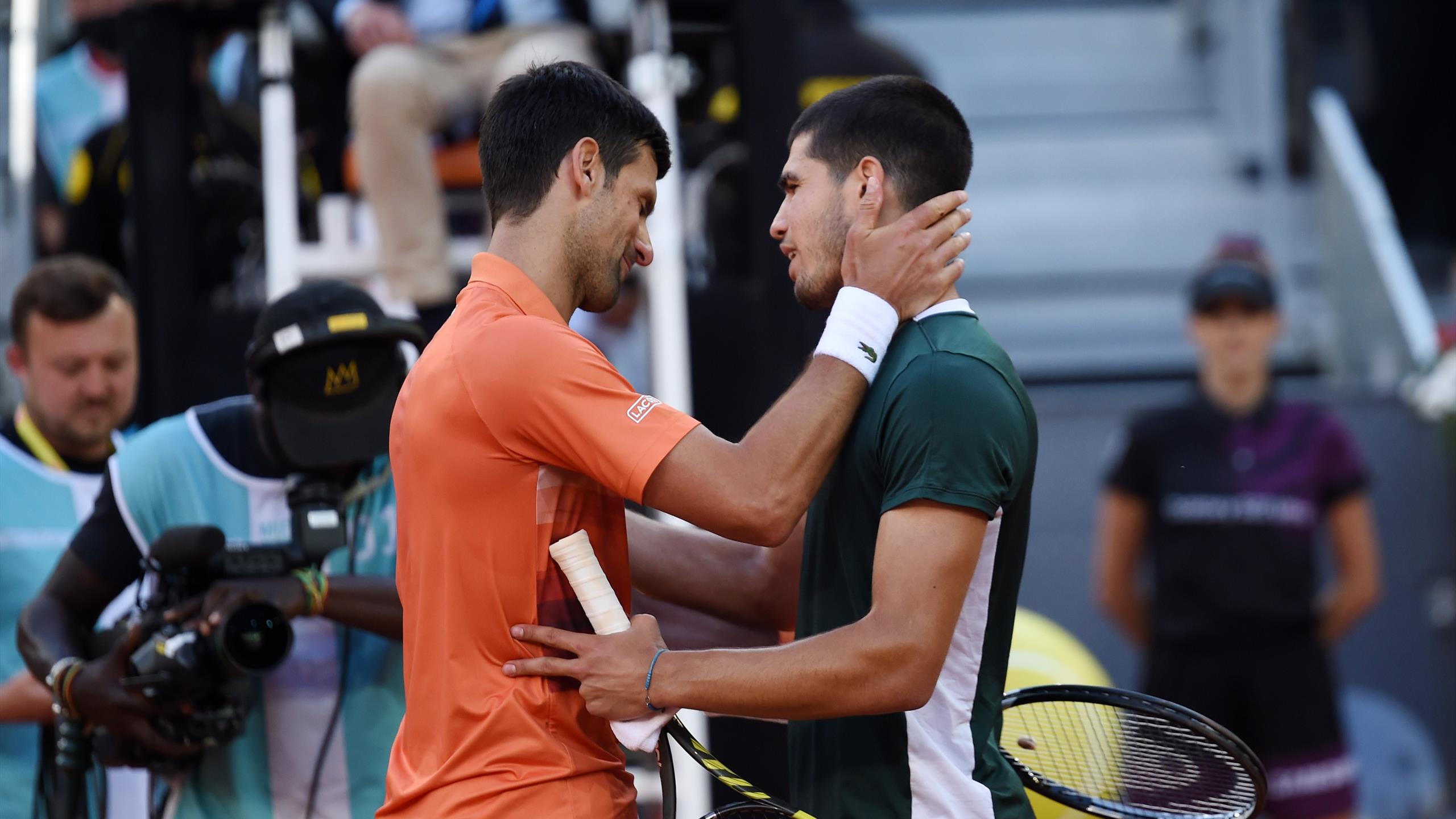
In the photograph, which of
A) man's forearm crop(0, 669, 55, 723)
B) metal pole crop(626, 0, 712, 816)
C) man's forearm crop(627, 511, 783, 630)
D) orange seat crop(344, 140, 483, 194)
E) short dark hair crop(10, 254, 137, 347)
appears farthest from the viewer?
orange seat crop(344, 140, 483, 194)

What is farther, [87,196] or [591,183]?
[87,196]

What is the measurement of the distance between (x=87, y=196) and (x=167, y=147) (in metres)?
1.67

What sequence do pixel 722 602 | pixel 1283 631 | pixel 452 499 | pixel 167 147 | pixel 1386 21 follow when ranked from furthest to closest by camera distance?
pixel 1386 21
pixel 1283 631
pixel 167 147
pixel 722 602
pixel 452 499

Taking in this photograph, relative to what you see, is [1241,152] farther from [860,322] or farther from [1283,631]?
[860,322]

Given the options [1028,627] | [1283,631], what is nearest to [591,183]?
[1028,627]

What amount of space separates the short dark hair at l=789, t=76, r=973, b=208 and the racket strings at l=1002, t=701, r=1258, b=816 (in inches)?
34.6

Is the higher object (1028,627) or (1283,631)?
(1028,627)

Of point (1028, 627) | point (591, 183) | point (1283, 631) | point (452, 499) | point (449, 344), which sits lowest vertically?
point (1283, 631)

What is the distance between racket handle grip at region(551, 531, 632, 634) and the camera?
7.07ft

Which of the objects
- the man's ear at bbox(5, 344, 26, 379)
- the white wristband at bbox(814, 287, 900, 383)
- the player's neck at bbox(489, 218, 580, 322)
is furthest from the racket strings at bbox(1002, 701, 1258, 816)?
the man's ear at bbox(5, 344, 26, 379)

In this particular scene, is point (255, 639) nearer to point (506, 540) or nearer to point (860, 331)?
point (506, 540)

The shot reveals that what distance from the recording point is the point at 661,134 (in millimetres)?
2467

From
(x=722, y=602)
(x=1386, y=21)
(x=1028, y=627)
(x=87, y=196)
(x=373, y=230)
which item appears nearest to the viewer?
(x=722, y=602)

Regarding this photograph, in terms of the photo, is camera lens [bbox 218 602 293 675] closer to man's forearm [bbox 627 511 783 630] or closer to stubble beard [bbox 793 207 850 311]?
Answer: man's forearm [bbox 627 511 783 630]
